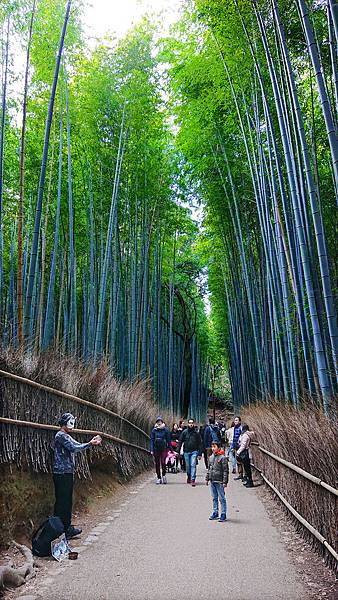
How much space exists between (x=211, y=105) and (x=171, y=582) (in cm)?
658

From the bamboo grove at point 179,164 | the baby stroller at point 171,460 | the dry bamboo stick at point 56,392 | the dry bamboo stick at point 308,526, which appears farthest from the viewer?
the baby stroller at point 171,460

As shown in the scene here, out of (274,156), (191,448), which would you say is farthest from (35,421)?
(274,156)

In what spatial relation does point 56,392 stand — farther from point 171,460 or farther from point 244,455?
point 171,460

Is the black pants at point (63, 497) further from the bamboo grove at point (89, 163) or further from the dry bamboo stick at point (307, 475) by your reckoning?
the bamboo grove at point (89, 163)

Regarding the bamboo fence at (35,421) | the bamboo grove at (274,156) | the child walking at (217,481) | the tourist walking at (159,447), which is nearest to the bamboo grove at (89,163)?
the bamboo grove at (274,156)

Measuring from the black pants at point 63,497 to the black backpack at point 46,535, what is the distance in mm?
216

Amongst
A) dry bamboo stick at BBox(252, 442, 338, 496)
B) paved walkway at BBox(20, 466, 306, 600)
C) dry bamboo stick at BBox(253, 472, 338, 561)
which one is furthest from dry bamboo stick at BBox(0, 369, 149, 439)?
dry bamboo stick at BBox(253, 472, 338, 561)

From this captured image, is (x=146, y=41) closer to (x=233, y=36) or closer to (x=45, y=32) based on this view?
(x=45, y=32)

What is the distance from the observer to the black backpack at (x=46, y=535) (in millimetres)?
2947

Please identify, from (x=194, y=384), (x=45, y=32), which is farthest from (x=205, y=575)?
(x=194, y=384)

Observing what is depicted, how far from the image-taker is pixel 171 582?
2.49 m

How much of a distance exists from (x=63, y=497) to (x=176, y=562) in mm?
901

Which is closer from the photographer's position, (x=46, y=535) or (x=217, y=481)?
(x=46, y=535)

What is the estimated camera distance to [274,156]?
6336mm
